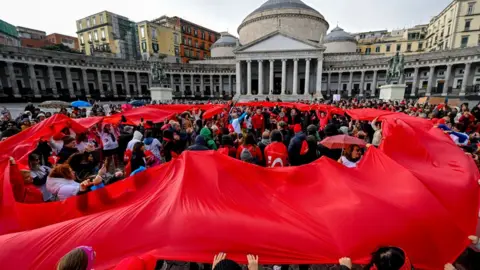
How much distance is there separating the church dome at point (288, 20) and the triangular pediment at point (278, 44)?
10848 mm

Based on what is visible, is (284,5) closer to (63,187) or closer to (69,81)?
(69,81)

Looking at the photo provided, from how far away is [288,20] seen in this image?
57094 mm

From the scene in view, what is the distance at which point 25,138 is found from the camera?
233 inches

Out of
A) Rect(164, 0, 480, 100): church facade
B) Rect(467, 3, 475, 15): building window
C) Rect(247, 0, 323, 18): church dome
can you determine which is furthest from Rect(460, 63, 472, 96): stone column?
Rect(247, 0, 323, 18): church dome

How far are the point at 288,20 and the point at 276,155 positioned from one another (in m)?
61.1

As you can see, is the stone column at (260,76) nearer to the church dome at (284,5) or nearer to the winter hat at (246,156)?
the church dome at (284,5)

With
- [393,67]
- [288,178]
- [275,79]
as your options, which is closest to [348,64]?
[275,79]

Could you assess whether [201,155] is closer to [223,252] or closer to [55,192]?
[223,252]

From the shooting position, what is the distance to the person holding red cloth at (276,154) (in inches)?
198

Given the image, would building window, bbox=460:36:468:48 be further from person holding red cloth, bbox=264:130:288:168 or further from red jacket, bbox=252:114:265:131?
person holding red cloth, bbox=264:130:288:168

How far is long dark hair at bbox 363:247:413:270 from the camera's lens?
209cm

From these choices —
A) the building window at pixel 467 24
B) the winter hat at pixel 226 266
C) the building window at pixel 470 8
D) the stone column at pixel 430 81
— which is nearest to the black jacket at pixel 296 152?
the winter hat at pixel 226 266

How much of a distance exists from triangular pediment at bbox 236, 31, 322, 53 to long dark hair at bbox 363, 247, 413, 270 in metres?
49.4

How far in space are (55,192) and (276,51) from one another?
1913 inches
